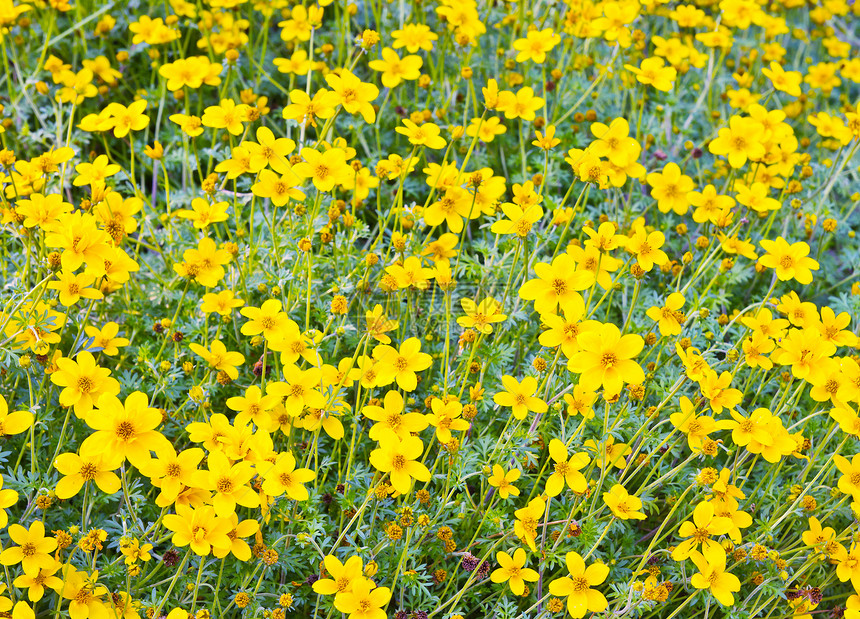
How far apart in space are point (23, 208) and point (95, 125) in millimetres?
679

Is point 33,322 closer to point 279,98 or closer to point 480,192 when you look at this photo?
point 480,192

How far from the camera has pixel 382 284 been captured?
2.27 metres

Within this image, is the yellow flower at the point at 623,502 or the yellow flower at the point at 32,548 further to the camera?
the yellow flower at the point at 623,502

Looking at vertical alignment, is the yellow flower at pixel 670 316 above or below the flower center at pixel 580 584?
above

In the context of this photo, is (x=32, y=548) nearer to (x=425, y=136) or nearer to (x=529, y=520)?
(x=529, y=520)

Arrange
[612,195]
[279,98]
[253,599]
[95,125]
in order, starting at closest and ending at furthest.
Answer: [253,599] → [95,125] → [612,195] → [279,98]

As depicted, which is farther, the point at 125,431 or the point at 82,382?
the point at 82,382

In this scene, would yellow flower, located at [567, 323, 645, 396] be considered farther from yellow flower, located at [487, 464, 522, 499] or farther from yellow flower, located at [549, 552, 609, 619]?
yellow flower, located at [549, 552, 609, 619]

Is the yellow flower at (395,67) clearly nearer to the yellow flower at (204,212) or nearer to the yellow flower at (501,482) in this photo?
the yellow flower at (204,212)

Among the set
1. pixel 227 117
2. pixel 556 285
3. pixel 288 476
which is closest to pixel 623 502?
pixel 556 285

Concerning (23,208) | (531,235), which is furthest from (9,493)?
(531,235)

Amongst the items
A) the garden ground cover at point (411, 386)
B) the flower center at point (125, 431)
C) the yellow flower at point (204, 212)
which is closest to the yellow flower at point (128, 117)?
the garden ground cover at point (411, 386)

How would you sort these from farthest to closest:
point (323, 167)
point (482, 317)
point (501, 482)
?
point (323, 167)
point (482, 317)
point (501, 482)

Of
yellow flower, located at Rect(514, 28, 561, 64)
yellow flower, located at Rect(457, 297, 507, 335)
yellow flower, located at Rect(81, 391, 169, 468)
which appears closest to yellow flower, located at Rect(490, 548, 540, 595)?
yellow flower, located at Rect(457, 297, 507, 335)
